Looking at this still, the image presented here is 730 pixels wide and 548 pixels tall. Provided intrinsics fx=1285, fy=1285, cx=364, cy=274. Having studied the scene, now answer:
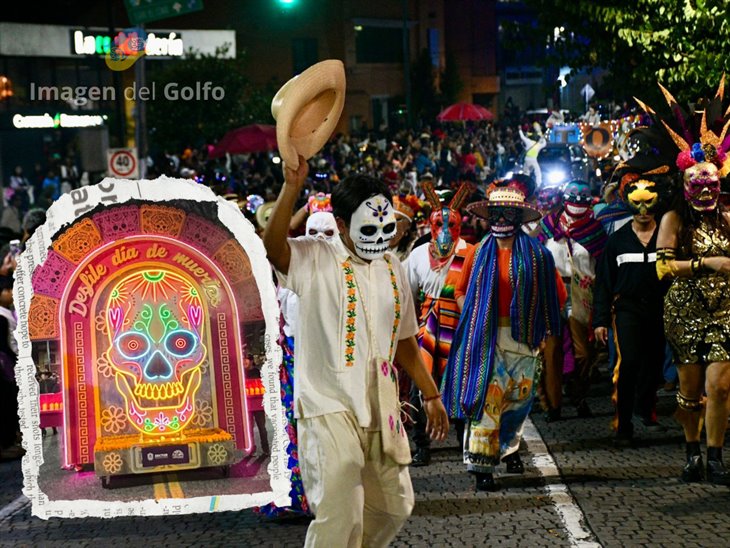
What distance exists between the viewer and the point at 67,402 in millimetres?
6348

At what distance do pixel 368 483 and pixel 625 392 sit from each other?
4.64 meters

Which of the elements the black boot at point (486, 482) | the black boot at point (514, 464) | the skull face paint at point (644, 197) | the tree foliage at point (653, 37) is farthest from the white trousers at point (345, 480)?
the tree foliage at point (653, 37)

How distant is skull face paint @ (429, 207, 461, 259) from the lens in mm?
9891

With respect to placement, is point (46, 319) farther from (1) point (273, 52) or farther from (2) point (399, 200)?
(1) point (273, 52)

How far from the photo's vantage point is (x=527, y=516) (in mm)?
7805

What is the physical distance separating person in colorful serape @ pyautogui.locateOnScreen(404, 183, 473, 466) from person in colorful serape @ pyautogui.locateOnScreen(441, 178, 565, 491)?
772 mm

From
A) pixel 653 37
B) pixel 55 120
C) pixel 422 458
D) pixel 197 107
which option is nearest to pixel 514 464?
pixel 422 458

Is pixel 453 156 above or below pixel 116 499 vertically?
above

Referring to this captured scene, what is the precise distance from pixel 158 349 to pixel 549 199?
28.4ft

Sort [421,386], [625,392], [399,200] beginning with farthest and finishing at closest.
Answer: [399,200] < [625,392] < [421,386]

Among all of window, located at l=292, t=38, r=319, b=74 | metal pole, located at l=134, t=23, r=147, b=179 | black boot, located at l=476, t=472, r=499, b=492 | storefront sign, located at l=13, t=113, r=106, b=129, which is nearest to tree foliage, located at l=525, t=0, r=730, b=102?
black boot, located at l=476, t=472, r=499, b=492

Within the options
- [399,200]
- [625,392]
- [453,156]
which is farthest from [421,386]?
[453,156]

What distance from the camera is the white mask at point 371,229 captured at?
18.6 ft

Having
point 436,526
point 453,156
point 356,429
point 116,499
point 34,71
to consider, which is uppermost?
point 34,71
